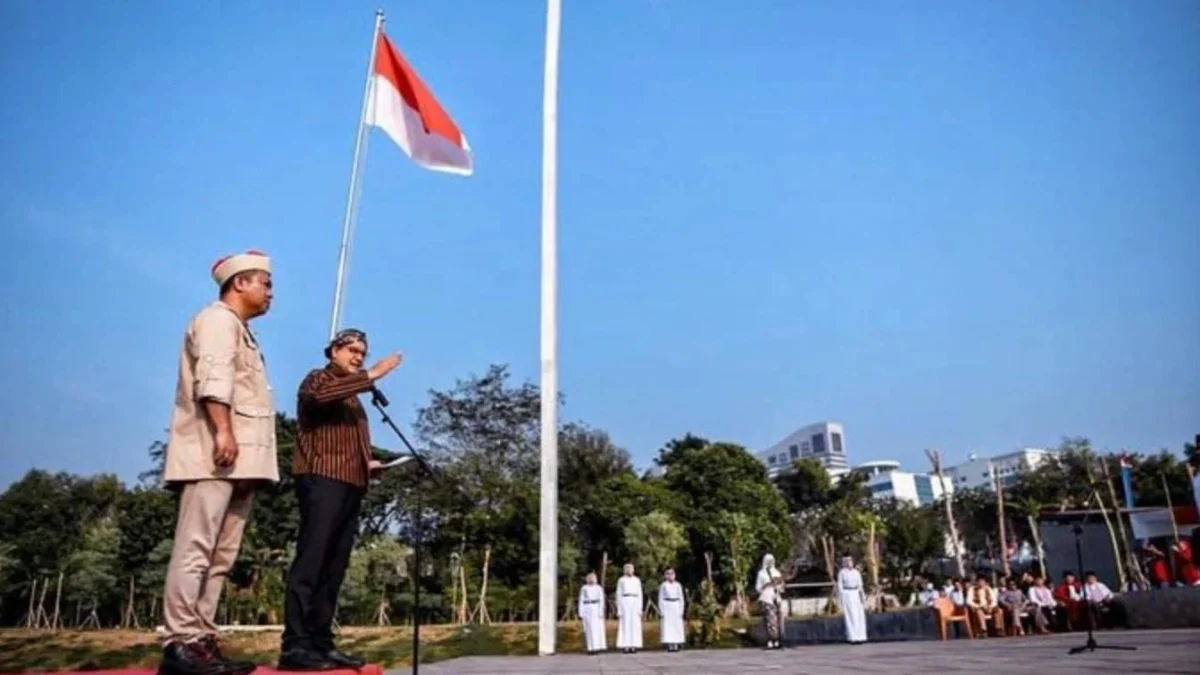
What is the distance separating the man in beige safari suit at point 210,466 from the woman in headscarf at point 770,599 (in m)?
10.1

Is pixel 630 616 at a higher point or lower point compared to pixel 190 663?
lower

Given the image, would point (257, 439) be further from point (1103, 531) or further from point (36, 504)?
point (1103, 531)

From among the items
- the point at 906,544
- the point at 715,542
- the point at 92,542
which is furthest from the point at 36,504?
the point at 906,544

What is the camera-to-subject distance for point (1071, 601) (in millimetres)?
14148

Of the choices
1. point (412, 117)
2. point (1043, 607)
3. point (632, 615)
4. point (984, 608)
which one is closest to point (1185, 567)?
point (1043, 607)

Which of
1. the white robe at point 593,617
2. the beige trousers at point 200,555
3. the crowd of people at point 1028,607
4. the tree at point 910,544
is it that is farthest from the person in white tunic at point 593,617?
the tree at point 910,544

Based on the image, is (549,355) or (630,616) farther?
(630,616)

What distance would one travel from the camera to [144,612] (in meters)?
21.5

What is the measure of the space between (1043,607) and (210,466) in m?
15.1

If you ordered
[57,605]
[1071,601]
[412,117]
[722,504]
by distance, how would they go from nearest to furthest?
[412,117]
[1071,601]
[57,605]
[722,504]

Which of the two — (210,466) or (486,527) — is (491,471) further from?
(210,466)

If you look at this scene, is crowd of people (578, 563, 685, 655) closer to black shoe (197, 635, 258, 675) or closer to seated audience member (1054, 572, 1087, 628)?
seated audience member (1054, 572, 1087, 628)

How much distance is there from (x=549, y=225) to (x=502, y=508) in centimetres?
1761

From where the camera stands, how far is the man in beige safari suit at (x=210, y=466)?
278 cm
